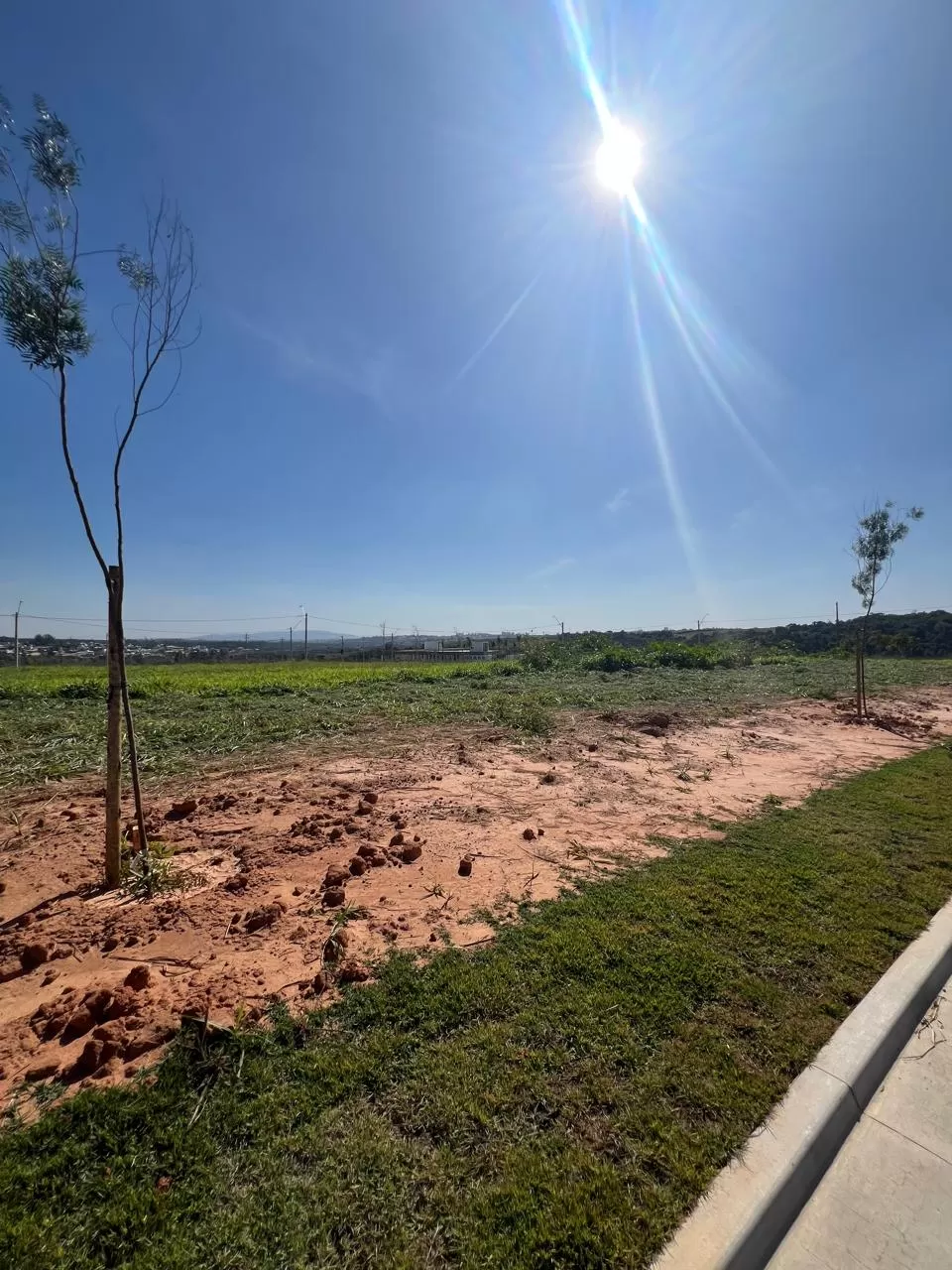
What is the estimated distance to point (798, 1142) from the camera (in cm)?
194

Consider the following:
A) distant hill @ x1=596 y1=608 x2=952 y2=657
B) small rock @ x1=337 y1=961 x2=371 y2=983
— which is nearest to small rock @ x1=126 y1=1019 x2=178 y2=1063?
small rock @ x1=337 y1=961 x2=371 y2=983

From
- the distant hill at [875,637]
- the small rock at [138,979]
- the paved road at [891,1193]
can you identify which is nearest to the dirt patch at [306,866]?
the small rock at [138,979]

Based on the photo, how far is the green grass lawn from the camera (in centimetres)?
161

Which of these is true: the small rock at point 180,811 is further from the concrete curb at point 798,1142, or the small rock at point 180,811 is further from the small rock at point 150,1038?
the concrete curb at point 798,1142

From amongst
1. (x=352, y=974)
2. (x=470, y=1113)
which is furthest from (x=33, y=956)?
(x=470, y=1113)

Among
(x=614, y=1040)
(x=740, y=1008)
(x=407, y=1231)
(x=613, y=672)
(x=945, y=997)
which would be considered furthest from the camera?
(x=613, y=672)

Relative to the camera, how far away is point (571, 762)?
27.3ft

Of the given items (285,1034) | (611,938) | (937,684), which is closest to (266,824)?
(285,1034)

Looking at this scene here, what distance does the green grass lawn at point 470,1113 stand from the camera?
5.28ft

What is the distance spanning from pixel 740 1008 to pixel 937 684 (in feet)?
81.4

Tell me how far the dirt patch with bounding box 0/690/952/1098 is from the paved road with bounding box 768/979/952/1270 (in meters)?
1.92

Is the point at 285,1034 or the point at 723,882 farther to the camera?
the point at 723,882

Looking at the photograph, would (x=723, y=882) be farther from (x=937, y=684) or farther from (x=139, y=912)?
(x=937, y=684)

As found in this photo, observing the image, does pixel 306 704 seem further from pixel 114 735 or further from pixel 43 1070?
pixel 43 1070
